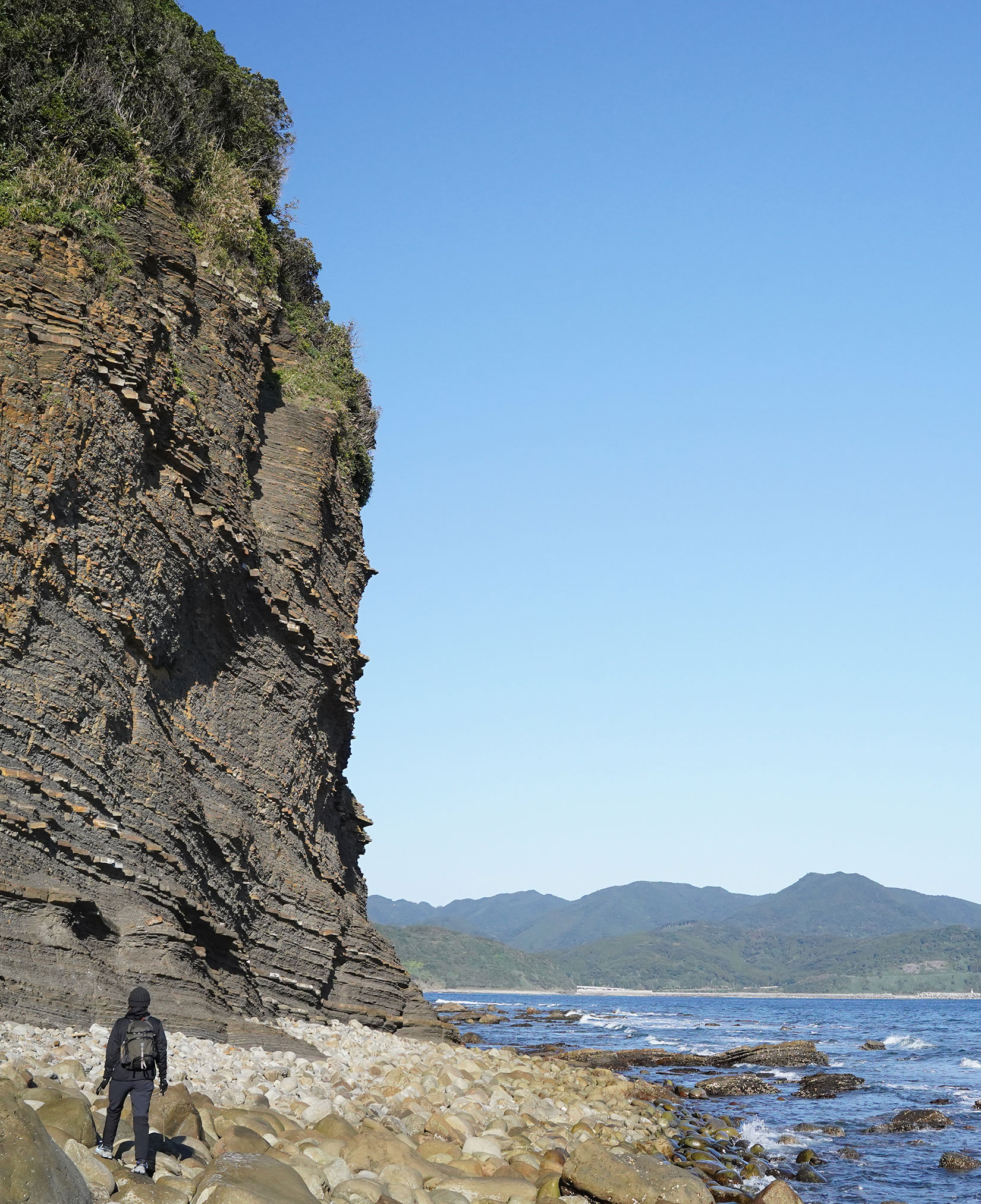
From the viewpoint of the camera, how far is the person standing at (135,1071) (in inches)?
342

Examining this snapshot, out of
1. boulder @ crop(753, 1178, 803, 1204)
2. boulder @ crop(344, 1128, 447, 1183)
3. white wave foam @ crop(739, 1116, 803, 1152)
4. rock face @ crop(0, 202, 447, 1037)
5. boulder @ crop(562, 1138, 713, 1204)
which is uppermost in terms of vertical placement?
rock face @ crop(0, 202, 447, 1037)

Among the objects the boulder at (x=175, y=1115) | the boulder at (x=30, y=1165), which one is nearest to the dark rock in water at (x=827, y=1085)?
the boulder at (x=175, y=1115)

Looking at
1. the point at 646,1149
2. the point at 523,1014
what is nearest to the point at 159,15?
the point at 646,1149

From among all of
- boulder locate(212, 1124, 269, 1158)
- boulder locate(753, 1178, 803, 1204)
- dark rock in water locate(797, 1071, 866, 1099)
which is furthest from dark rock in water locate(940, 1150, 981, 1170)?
boulder locate(212, 1124, 269, 1158)

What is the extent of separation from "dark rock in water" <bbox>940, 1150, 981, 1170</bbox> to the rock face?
12120 millimetres

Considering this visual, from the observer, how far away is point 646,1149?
17.2m

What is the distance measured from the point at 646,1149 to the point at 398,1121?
5.81 meters

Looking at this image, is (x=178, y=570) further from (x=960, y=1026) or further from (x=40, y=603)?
(x=960, y=1026)

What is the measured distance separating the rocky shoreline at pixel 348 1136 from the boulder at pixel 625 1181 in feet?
0.07

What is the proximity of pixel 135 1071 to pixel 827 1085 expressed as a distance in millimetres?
30745

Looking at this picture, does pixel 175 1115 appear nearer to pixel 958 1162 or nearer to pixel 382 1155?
pixel 382 1155

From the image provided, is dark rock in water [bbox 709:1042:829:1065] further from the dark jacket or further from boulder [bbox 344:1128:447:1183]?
the dark jacket

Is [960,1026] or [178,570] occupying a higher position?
[178,570]

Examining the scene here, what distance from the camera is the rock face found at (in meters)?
14.2
